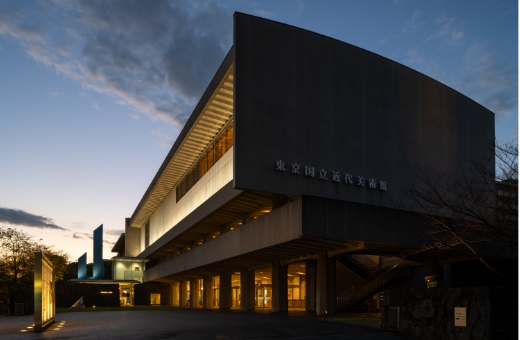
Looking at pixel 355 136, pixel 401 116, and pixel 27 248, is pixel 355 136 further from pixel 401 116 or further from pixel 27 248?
pixel 27 248

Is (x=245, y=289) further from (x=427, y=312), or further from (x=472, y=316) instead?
(x=472, y=316)

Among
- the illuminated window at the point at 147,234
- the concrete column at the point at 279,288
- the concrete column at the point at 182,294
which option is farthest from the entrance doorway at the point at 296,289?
the illuminated window at the point at 147,234

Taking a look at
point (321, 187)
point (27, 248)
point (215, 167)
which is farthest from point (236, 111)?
point (27, 248)

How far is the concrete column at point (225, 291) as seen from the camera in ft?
150

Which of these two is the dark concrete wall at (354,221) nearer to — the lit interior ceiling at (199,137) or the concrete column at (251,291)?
the lit interior ceiling at (199,137)

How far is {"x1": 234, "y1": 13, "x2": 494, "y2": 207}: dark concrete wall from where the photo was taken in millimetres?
29734

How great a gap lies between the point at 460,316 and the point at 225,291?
3344 cm

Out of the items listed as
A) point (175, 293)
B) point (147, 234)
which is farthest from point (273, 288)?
point (147, 234)

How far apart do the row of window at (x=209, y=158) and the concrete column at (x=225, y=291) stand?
894cm

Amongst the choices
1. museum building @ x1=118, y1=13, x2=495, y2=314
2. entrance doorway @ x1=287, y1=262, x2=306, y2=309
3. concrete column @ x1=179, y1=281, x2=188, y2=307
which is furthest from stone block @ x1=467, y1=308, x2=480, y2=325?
concrete column @ x1=179, y1=281, x2=188, y2=307

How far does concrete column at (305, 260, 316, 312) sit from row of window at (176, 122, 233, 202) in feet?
34.9

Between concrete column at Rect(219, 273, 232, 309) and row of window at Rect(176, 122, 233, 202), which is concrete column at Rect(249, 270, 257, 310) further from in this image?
row of window at Rect(176, 122, 233, 202)

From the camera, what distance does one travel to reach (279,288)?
35.8m

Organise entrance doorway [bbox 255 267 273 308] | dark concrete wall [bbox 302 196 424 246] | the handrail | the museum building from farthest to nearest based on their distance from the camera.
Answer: entrance doorway [bbox 255 267 273 308] < the handrail < the museum building < dark concrete wall [bbox 302 196 424 246]
